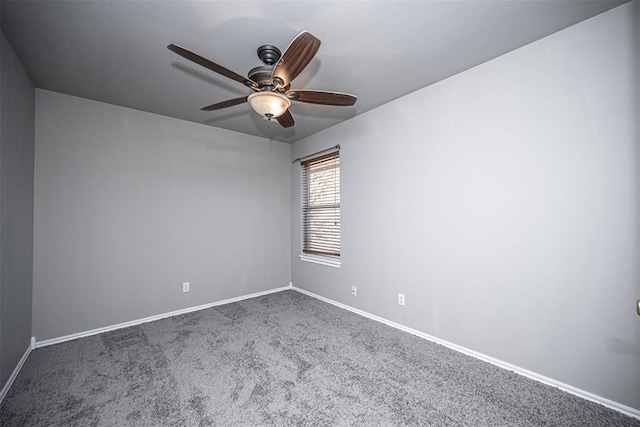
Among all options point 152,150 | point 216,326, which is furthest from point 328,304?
point 152,150

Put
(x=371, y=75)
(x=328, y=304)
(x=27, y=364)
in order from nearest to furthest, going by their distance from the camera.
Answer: (x=27, y=364) < (x=371, y=75) < (x=328, y=304)

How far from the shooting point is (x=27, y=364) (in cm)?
226

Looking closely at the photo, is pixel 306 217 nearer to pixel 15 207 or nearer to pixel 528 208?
pixel 528 208

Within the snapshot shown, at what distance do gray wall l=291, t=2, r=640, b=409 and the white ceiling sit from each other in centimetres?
29

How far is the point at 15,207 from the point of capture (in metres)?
2.13

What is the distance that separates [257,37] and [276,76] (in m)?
0.54

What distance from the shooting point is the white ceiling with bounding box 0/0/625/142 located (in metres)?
1.69

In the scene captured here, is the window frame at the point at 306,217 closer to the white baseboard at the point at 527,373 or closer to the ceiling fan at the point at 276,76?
the white baseboard at the point at 527,373

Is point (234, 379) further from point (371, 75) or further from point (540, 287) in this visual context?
point (371, 75)

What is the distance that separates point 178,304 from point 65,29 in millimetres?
2954

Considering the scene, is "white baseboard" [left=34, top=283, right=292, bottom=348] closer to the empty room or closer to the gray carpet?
the empty room

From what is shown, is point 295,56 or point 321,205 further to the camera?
point 321,205

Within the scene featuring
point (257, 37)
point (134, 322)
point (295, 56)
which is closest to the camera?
point (295, 56)

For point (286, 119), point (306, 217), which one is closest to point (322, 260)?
point (306, 217)
